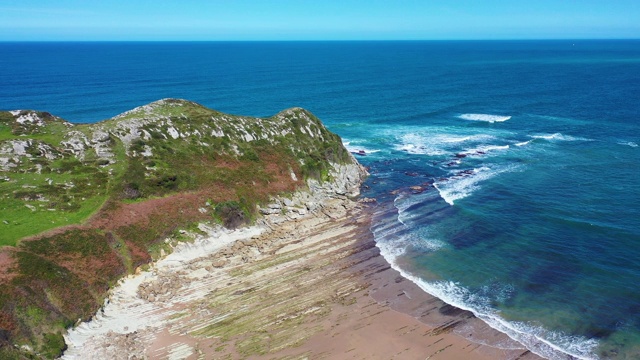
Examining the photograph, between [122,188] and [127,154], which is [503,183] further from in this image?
[127,154]

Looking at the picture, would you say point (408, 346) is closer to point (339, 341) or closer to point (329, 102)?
point (339, 341)

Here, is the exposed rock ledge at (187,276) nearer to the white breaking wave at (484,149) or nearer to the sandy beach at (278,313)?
the sandy beach at (278,313)

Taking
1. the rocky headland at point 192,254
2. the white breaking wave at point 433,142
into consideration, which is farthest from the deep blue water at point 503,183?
the rocky headland at point 192,254

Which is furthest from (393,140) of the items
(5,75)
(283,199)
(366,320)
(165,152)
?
(5,75)

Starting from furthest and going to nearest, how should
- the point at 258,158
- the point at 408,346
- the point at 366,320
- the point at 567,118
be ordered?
the point at 567,118 → the point at 258,158 → the point at 366,320 → the point at 408,346

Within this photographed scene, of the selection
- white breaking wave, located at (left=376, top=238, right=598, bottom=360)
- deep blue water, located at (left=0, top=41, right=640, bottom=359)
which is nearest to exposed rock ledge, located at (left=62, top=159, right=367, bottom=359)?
deep blue water, located at (left=0, top=41, right=640, bottom=359)

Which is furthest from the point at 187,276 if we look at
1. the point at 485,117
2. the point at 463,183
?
the point at 485,117
